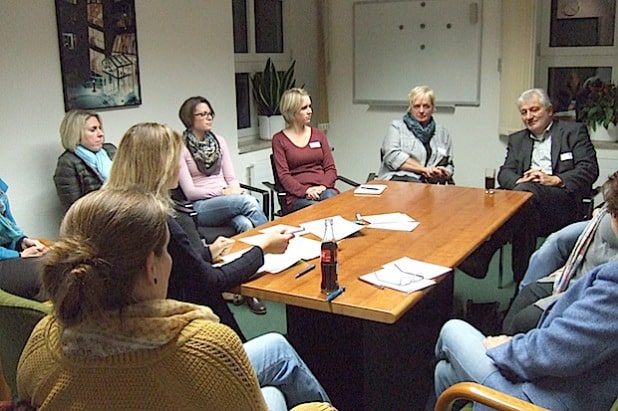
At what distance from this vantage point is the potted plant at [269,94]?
5.47 m

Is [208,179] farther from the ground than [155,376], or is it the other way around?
[155,376]

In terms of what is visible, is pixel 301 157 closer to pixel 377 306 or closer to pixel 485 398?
pixel 377 306

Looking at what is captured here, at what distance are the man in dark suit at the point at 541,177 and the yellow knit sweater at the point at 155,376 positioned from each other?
293 cm

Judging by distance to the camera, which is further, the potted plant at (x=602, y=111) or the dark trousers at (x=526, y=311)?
the potted plant at (x=602, y=111)

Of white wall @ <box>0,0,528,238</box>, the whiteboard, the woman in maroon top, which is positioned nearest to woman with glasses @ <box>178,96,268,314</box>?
the woman in maroon top

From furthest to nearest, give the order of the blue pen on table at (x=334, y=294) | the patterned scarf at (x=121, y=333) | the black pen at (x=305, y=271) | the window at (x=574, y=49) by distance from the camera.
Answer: the window at (x=574, y=49), the black pen at (x=305, y=271), the blue pen on table at (x=334, y=294), the patterned scarf at (x=121, y=333)

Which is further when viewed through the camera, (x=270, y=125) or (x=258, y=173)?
(x=270, y=125)

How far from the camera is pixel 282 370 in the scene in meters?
1.99

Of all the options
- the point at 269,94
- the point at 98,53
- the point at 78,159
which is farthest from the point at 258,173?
the point at 78,159

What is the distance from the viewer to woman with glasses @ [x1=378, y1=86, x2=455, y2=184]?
4602mm

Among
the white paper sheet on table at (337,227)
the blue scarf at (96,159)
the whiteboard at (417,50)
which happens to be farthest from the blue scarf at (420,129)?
the blue scarf at (96,159)

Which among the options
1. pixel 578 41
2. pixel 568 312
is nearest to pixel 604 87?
pixel 578 41

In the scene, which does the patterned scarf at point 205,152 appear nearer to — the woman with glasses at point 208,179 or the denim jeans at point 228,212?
the woman with glasses at point 208,179

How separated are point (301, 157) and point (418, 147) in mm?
882
